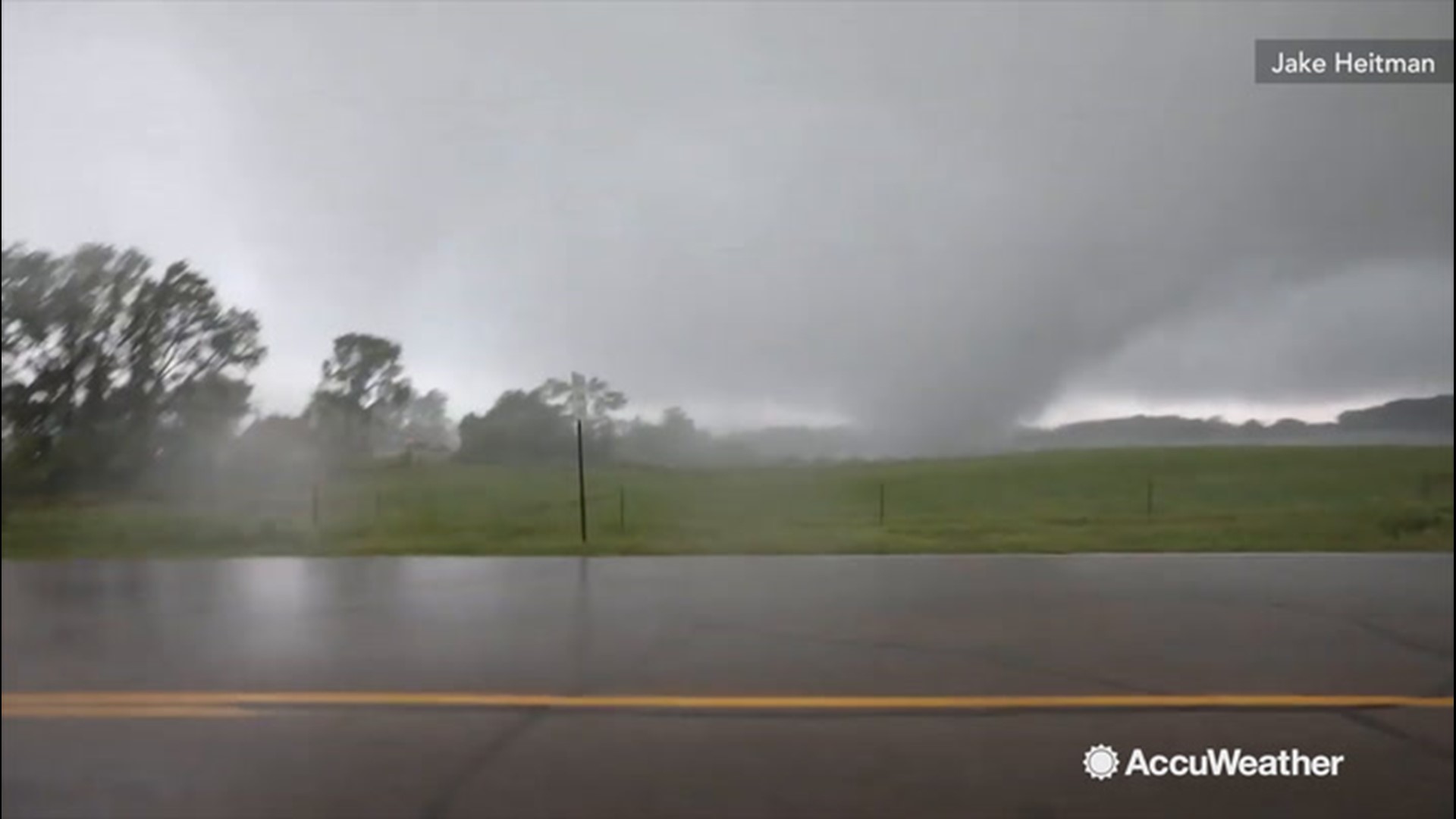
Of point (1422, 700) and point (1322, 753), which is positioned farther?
point (1422, 700)

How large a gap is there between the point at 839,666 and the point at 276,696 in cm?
138

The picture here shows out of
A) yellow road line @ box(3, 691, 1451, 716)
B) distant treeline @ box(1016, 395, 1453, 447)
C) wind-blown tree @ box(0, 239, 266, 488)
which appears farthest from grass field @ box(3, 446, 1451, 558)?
yellow road line @ box(3, 691, 1451, 716)

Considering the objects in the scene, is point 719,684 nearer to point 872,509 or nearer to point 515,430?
point 872,509

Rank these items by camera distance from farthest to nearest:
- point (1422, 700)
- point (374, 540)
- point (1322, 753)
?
point (374, 540) → point (1422, 700) → point (1322, 753)

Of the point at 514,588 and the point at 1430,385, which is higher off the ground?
the point at 1430,385

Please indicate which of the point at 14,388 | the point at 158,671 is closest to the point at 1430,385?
the point at 158,671

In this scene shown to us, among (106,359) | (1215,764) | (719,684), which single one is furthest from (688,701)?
→ (106,359)

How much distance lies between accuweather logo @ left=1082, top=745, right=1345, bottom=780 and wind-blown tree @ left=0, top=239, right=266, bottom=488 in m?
2.18

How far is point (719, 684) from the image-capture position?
2320 millimetres

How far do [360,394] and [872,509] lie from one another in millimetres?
1266

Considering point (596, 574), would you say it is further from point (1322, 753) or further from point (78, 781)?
point (1322, 753)

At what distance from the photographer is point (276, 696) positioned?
234 cm

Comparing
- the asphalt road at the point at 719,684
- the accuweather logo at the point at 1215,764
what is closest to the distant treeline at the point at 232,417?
the asphalt road at the point at 719,684

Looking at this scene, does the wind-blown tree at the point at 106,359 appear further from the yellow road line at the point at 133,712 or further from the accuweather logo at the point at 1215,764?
the accuweather logo at the point at 1215,764
